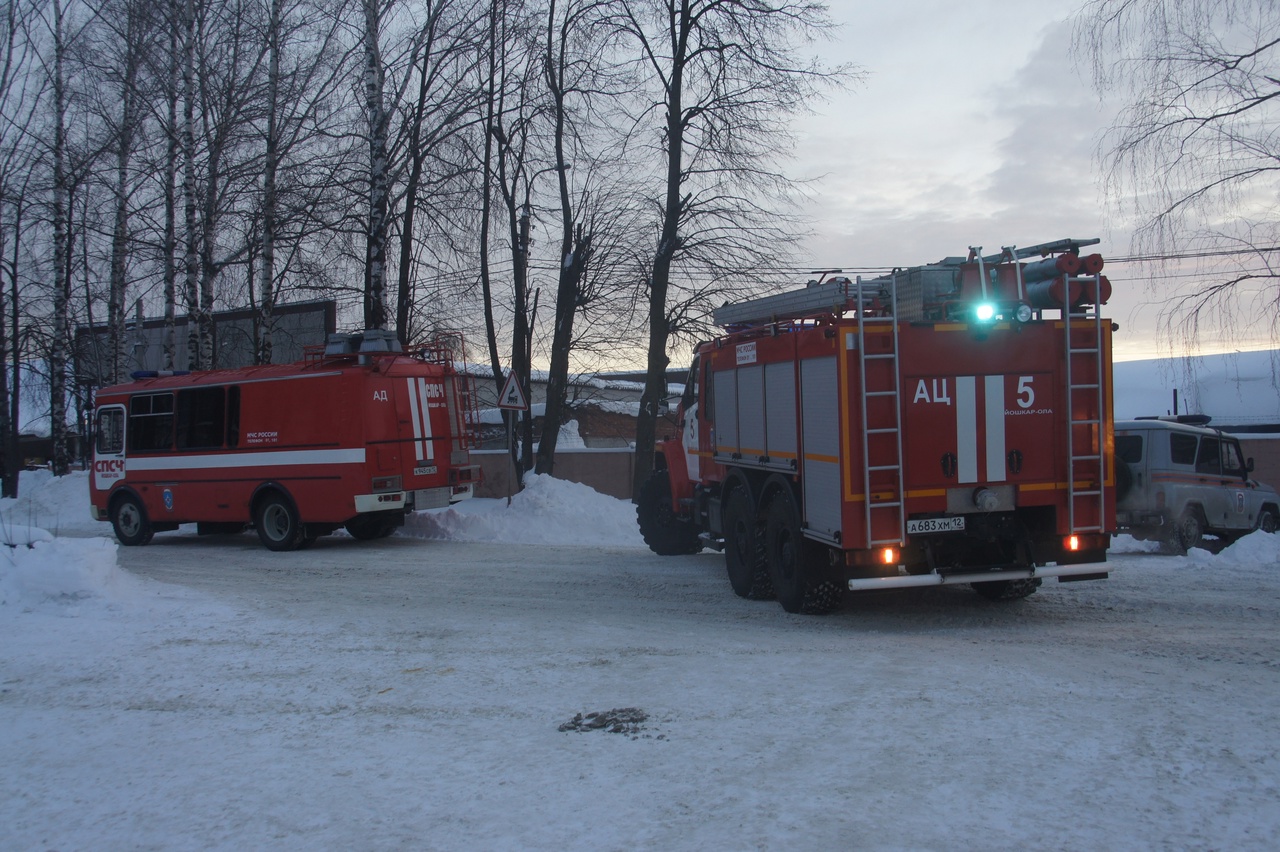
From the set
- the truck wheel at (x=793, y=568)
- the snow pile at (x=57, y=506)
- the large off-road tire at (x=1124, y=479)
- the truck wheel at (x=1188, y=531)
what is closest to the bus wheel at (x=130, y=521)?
the snow pile at (x=57, y=506)

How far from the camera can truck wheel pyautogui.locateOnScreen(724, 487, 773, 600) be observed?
1030 cm

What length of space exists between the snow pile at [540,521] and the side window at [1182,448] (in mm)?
8014

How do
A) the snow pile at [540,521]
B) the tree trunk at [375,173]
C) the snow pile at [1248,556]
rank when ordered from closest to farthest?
the snow pile at [1248,556], the snow pile at [540,521], the tree trunk at [375,173]

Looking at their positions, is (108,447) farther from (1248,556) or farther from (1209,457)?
(1209,457)

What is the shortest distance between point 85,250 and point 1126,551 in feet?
80.6

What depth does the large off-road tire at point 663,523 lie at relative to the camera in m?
14.4

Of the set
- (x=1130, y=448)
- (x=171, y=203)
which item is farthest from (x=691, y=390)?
(x=171, y=203)

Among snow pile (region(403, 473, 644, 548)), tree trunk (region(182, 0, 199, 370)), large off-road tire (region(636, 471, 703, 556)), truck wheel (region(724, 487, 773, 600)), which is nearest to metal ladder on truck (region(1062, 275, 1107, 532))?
truck wheel (region(724, 487, 773, 600))

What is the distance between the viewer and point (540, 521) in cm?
1812

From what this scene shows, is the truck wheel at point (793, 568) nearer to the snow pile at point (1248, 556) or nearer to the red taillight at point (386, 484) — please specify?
the snow pile at point (1248, 556)

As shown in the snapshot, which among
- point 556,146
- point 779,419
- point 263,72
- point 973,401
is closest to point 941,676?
point 973,401

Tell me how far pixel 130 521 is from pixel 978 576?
1530 centimetres

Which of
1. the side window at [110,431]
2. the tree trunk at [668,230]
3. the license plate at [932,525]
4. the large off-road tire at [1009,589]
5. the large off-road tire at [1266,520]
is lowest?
the large off-road tire at [1009,589]

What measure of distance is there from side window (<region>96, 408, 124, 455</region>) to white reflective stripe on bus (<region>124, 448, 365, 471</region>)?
0.45 metres
